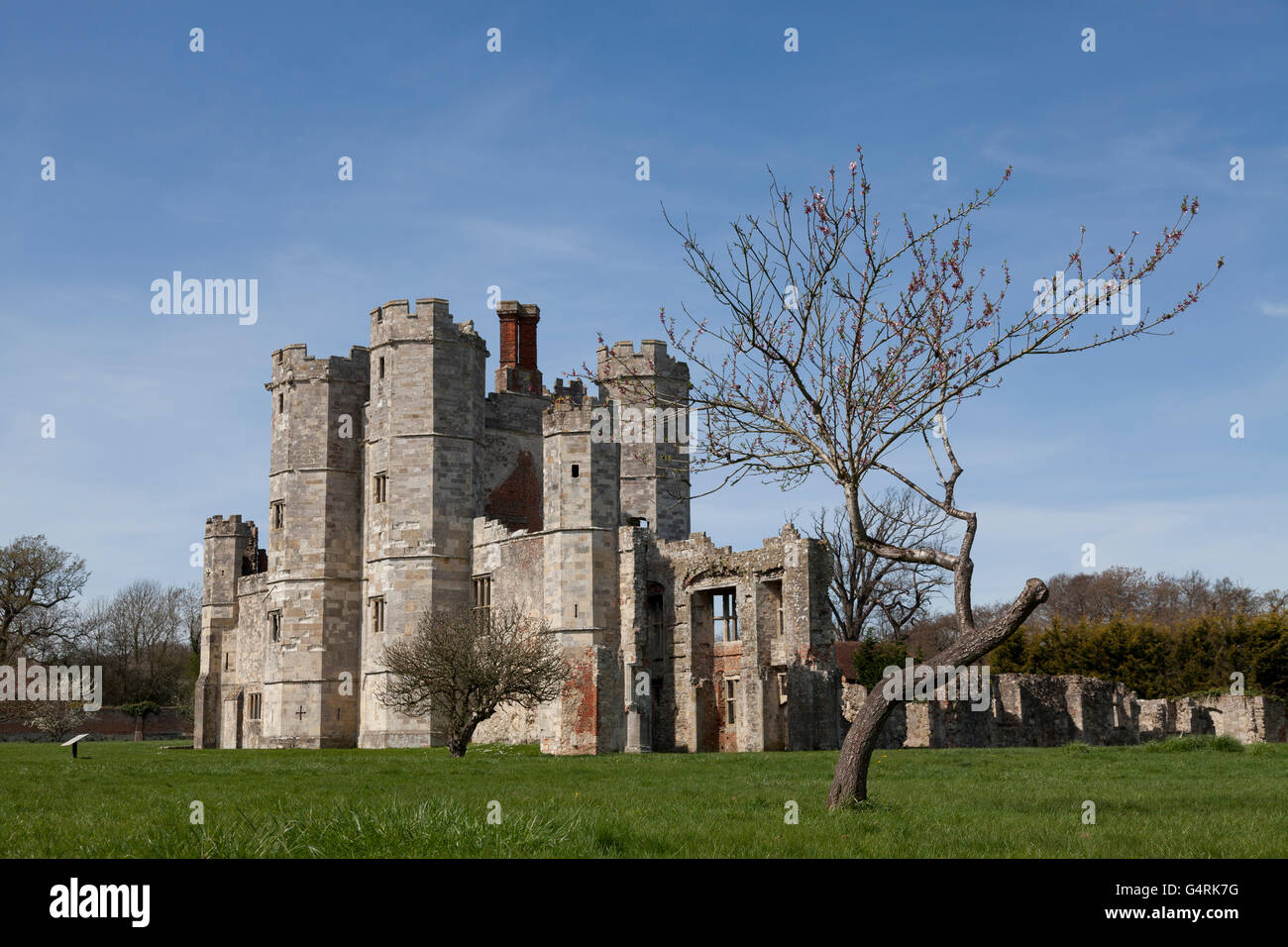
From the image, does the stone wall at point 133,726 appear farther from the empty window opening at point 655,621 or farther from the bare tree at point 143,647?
the empty window opening at point 655,621

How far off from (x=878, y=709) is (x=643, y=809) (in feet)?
8.32

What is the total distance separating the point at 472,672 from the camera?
3247cm

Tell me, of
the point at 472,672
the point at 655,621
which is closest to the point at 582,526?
the point at 655,621

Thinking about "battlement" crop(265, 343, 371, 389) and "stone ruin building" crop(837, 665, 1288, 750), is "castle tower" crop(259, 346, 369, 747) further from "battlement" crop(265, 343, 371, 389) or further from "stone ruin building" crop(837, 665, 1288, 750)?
"stone ruin building" crop(837, 665, 1288, 750)

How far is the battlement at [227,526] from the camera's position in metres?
55.3

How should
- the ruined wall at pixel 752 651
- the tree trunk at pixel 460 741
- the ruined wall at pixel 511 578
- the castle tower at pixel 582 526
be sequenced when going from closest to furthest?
the tree trunk at pixel 460 741 → the ruined wall at pixel 752 651 → the castle tower at pixel 582 526 → the ruined wall at pixel 511 578

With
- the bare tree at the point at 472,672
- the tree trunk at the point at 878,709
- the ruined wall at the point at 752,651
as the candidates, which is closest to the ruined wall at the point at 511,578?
the bare tree at the point at 472,672

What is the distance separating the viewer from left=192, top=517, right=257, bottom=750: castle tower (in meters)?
53.3

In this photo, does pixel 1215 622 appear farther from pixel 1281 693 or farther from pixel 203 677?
pixel 203 677

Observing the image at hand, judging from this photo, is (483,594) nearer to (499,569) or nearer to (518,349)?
(499,569)

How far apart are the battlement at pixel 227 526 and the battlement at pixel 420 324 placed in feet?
51.1

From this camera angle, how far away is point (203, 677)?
53.8 metres
